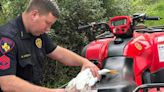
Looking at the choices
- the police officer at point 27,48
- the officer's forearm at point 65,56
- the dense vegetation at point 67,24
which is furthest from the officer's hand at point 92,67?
the dense vegetation at point 67,24

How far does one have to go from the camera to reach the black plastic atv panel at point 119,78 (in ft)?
11.2

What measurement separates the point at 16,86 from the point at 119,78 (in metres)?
0.89

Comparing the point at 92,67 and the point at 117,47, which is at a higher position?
the point at 117,47

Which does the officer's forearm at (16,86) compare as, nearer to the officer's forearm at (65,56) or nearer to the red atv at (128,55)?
the red atv at (128,55)

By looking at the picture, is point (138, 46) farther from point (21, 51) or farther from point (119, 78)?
point (21, 51)

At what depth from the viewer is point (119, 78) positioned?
3.51m

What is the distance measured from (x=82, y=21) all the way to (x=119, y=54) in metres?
3.02

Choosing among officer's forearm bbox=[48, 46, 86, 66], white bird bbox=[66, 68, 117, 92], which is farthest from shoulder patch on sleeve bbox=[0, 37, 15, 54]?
officer's forearm bbox=[48, 46, 86, 66]

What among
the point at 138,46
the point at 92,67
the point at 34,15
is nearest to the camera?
the point at 34,15

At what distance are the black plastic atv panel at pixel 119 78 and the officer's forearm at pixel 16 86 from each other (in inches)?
22.2

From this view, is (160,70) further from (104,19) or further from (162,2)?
(162,2)

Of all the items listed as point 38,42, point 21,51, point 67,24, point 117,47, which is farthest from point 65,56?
point 67,24

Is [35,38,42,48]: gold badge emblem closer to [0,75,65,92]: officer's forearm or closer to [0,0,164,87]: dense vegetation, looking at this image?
[0,75,65,92]: officer's forearm

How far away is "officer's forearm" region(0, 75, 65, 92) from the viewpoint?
307 cm
